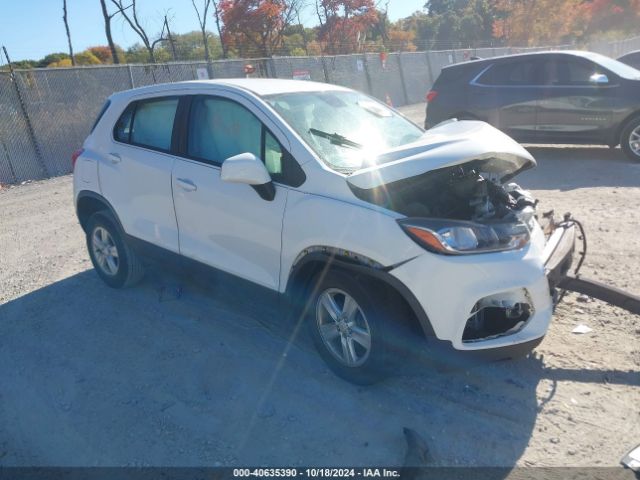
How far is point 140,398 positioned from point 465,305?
6.96 feet

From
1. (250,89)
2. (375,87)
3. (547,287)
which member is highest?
(250,89)

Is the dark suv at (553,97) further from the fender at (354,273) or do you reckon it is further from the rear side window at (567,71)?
the fender at (354,273)

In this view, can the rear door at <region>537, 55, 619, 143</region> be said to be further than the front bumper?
Yes

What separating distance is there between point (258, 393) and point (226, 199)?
51.7 inches

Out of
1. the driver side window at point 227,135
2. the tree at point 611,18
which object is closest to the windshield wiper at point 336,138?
the driver side window at point 227,135

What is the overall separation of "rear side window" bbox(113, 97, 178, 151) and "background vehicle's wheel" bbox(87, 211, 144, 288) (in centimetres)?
77

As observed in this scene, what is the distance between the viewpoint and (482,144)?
3.37 metres

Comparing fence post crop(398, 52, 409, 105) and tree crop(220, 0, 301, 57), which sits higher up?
tree crop(220, 0, 301, 57)

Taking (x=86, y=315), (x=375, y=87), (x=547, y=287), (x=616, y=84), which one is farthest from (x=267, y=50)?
(x=547, y=287)

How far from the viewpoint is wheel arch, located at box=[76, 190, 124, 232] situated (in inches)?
197

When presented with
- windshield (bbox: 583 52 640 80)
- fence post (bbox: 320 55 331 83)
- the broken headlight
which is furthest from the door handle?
fence post (bbox: 320 55 331 83)

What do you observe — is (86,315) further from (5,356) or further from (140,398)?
(140,398)

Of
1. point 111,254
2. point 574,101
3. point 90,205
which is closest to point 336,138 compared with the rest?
point 111,254

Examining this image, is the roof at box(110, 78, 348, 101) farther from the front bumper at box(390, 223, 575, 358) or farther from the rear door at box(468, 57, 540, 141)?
the rear door at box(468, 57, 540, 141)
